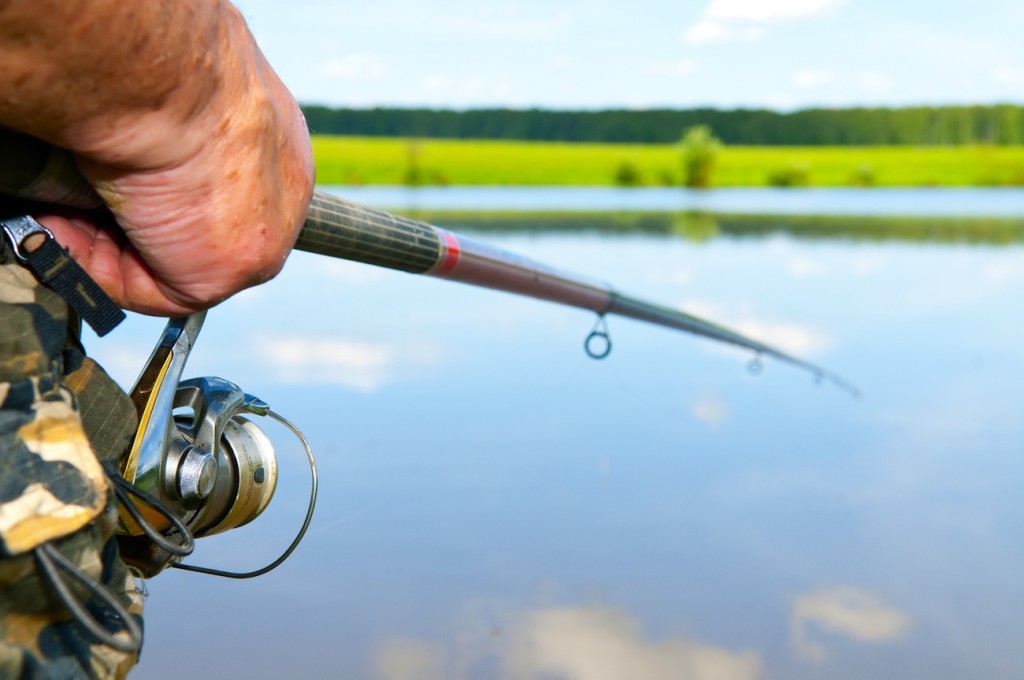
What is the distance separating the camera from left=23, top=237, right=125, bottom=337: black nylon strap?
1.01 meters

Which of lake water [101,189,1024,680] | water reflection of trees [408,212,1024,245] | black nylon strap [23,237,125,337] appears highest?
water reflection of trees [408,212,1024,245]

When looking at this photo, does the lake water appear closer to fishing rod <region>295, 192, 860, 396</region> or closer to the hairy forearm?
fishing rod <region>295, 192, 860, 396</region>

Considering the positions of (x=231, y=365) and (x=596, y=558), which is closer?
(x=596, y=558)

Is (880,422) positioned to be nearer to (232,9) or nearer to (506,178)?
(232,9)

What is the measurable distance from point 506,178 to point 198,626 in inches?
2059

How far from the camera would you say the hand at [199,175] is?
894mm

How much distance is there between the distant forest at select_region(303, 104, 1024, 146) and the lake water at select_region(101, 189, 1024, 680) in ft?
245

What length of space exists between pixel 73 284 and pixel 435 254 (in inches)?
34.6

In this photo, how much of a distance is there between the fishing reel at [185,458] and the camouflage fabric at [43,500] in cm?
13

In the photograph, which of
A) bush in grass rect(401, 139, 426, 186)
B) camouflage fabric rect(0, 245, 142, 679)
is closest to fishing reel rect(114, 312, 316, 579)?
camouflage fabric rect(0, 245, 142, 679)

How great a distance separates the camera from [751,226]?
57.0 ft

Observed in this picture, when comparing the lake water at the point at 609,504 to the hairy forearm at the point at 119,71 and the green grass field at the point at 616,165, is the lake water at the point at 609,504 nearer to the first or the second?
the hairy forearm at the point at 119,71

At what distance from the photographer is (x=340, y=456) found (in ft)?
13.0

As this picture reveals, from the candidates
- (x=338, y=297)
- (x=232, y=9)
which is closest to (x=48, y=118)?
(x=232, y=9)
